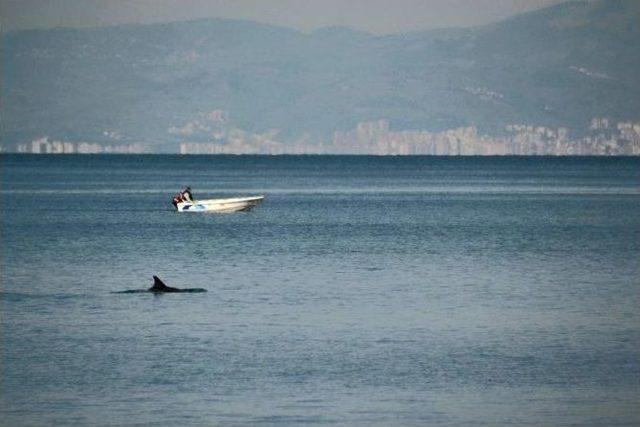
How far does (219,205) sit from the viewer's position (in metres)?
91.3

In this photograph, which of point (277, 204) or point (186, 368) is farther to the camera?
point (277, 204)

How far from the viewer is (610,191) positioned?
14200cm

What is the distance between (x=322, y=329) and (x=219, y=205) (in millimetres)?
55256

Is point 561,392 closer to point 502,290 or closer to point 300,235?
point 502,290

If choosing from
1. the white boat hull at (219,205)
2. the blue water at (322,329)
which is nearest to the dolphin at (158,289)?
the blue water at (322,329)

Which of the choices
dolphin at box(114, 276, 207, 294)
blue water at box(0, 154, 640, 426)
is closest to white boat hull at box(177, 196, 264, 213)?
blue water at box(0, 154, 640, 426)

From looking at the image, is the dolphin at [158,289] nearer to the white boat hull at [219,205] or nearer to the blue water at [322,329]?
the blue water at [322,329]

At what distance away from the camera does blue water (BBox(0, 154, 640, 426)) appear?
27.9 metres

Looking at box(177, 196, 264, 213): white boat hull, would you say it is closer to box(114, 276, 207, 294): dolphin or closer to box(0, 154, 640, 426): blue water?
box(0, 154, 640, 426): blue water

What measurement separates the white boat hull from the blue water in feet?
48.3

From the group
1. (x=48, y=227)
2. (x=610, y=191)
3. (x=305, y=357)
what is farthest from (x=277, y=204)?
(x=305, y=357)

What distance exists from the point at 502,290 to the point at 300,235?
2862 cm

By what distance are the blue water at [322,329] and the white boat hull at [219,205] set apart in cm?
1473

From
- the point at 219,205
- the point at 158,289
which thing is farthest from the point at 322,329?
the point at 219,205
